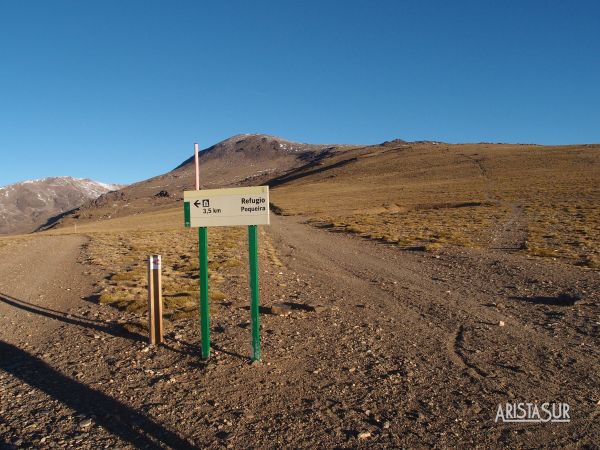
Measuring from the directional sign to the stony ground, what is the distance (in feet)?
7.38

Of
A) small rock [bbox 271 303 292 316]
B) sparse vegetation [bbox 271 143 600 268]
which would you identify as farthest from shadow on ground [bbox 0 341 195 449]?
sparse vegetation [bbox 271 143 600 268]

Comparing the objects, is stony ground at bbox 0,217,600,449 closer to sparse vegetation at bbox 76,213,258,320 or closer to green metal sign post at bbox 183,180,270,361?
sparse vegetation at bbox 76,213,258,320

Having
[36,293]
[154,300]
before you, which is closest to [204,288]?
[154,300]

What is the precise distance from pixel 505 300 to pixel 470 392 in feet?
20.4

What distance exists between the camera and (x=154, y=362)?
7.61 m

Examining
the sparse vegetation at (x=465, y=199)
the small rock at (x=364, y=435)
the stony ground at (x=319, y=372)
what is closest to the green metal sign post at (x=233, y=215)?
the stony ground at (x=319, y=372)

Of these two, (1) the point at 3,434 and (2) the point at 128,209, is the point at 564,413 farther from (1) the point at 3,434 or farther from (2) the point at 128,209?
(2) the point at 128,209

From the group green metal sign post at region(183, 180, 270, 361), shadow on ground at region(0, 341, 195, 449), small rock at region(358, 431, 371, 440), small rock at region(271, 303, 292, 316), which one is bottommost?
shadow on ground at region(0, 341, 195, 449)

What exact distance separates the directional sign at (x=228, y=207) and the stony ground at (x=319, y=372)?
225 centimetres

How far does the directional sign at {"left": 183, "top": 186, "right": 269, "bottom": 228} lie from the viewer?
22.6ft

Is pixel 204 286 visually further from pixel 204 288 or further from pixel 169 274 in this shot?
pixel 169 274

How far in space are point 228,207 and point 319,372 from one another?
9.15 ft

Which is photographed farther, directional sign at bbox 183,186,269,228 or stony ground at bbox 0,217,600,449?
directional sign at bbox 183,186,269,228

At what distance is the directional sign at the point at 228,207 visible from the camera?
271 inches
